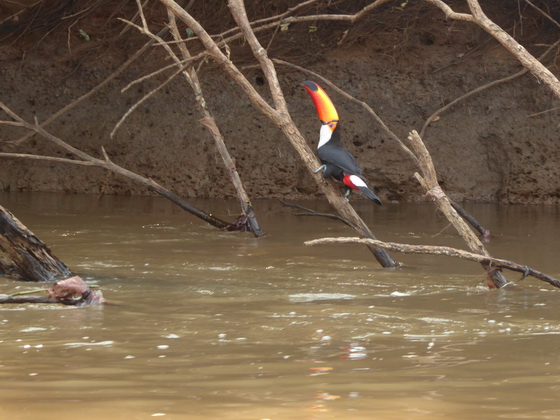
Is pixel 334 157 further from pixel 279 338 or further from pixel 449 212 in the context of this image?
pixel 279 338

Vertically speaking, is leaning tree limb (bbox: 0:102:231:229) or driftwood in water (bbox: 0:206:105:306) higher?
leaning tree limb (bbox: 0:102:231:229)

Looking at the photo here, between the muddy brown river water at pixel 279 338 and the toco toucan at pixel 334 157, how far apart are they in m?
0.49

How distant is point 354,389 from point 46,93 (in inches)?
380

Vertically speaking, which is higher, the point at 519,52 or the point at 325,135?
the point at 519,52

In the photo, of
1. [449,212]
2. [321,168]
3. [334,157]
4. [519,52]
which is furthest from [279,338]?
[519,52]

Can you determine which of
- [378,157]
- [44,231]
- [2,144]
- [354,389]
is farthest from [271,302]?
[2,144]

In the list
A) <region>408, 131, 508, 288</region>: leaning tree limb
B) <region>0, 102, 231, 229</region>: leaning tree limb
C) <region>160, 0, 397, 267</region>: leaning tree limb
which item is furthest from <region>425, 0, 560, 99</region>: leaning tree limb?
<region>0, 102, 231, 229</region>: leaning tree limb

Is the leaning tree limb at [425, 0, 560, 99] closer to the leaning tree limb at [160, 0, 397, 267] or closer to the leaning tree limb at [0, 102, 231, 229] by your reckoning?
the leaning tree limb at [160, 0, 397, 267]

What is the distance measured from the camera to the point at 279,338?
3422mm

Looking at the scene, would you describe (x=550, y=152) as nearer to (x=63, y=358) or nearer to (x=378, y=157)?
(x=378, y=157)

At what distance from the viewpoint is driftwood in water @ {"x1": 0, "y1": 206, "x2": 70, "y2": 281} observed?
188 inches

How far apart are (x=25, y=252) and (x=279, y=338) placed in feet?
6.14

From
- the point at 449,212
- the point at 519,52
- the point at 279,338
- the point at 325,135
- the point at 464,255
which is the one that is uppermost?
the point at 519,52

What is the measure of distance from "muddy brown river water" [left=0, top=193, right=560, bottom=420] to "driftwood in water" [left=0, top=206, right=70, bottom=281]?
0.40ft
